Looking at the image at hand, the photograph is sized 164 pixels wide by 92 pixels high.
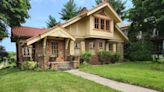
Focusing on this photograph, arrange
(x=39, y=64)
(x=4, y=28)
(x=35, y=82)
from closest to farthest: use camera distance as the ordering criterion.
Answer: (x=35, y=82) < (x=39, y=64) < (x=4, y=28)

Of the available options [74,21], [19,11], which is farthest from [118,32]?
[19,11]

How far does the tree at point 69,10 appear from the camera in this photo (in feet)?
160

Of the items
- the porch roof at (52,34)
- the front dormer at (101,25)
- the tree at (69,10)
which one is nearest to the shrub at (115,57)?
the front dormer at (101,25)

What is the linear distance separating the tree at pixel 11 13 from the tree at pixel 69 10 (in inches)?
605

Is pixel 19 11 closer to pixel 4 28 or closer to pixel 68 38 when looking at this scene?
pixel 4 28

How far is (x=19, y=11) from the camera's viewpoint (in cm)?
3203

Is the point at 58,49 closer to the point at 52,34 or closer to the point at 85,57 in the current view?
the point at 52,34

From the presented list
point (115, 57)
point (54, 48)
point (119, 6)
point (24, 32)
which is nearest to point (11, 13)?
Result: point (24, 32)

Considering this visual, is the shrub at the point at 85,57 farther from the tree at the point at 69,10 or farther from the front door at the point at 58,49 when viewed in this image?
the tree at the point at 69,10

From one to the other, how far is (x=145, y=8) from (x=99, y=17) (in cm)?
708

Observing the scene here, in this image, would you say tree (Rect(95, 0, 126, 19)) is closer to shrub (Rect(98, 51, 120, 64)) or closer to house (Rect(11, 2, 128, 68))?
house (Rect(11, 2, 128, 68))

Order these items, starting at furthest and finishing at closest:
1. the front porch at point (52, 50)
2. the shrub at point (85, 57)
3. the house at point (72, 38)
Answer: the shrub at point (85, 57) < the house at point (72, 38) < the front porch at point (52, 50)

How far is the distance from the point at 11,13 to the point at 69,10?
1867 centimetres

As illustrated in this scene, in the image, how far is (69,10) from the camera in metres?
49.2
